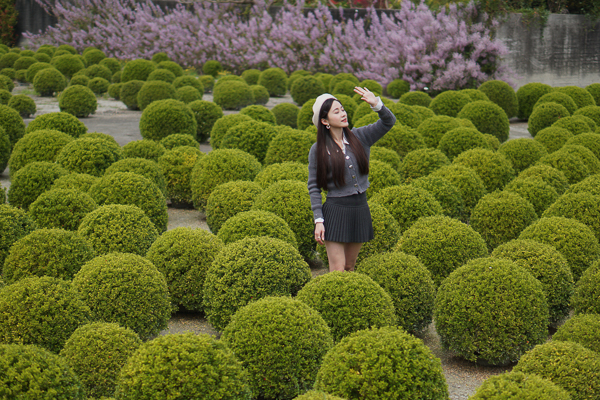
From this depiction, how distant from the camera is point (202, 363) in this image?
3.67m

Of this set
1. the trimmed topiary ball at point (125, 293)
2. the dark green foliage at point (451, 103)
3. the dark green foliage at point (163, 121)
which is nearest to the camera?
the trimmed topiary ball at point (125, 293)

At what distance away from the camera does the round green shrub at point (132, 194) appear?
7.57 meters

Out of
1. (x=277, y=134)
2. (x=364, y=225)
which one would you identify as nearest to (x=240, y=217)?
(x=364, y=225)

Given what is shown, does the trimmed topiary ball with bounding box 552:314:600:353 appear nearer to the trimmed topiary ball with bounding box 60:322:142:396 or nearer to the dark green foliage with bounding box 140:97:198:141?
the trimmed topiary ball with bounding box 60:322:142:396

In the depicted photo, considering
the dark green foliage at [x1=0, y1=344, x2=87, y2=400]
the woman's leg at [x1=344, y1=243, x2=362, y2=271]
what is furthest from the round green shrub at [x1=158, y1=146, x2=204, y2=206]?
the dark green foliage at [x1=0, y1=344, x2=87, y2=400]

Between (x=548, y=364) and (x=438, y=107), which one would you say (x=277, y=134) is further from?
(x=548, y=364)

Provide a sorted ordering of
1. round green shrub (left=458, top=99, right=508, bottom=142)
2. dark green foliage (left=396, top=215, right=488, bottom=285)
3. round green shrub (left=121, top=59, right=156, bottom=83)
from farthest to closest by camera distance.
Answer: round green shrub (left=121, top=59, right=156, bottom=83)
round green shrub (left=458, top=99, right=508, bottom=142)
dark green foliage (left=396, top=215, right=488, bottom=285)

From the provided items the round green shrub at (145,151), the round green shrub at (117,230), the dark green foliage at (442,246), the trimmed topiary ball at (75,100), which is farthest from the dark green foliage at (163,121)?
the dark green foliage at (442,246)

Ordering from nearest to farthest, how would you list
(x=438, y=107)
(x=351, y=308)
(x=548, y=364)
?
(x=548, y=364)
(x=351, y=308)
(x=438, y=107)

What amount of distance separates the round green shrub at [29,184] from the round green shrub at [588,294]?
6185 millimetres

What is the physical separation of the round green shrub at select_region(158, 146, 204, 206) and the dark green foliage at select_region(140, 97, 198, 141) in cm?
256

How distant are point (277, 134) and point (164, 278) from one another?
5.34m

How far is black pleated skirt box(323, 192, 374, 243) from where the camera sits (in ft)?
17.4

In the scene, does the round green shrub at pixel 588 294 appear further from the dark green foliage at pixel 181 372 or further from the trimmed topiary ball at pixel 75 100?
the trimmed topiary ball at pixel 75 100
